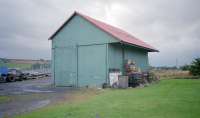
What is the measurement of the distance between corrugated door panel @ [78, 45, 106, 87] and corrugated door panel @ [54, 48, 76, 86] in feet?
Result: 2.51

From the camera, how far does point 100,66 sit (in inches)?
752

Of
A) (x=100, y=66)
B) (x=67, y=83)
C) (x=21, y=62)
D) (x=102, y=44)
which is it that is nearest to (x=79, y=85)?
(x=67, y=83)

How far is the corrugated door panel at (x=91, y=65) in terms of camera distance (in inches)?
749

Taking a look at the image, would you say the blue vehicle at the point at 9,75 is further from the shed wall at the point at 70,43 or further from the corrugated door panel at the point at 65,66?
the corrugated door panel at the point at 65,66

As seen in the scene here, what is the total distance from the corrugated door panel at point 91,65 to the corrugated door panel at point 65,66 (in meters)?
0.77

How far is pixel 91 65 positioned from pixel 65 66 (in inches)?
112

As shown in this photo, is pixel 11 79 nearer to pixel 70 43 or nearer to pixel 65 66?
pixel 65 66

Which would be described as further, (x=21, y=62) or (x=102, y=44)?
(x=21, y=62)

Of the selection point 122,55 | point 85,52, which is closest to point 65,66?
point 85,52

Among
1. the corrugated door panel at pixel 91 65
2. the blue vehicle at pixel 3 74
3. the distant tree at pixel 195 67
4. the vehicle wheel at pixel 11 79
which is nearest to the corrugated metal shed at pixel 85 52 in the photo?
the corrugated door panel at pixel 91 65

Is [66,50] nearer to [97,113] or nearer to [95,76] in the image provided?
[95,76]

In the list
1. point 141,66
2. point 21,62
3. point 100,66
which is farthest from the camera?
point 21,62

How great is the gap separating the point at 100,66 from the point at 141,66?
8956mm

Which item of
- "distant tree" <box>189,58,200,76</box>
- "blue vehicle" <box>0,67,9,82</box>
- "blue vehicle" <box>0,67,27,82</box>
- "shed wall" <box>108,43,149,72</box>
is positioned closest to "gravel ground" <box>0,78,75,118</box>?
"shed wall" <box>108,43,149,72</box>
